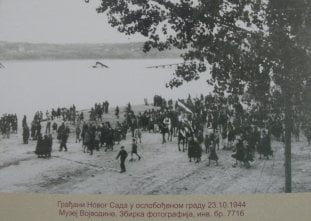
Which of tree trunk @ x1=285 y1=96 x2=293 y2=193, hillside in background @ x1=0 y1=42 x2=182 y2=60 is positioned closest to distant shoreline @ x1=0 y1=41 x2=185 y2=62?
hillside in background @ x1=0 y1=42 x2=182 y2=60

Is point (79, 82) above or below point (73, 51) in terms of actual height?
below

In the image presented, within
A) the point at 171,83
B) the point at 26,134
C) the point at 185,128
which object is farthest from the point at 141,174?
the point at 26,134

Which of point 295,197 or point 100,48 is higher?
point 100,48

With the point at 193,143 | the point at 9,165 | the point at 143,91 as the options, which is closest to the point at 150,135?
the point at 193,143

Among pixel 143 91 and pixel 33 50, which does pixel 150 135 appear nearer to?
pixel 143 91

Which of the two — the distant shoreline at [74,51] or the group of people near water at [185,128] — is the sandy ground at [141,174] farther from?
the distant shoreline at [74,51]

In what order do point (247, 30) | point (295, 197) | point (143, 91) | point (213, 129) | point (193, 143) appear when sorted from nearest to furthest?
point (295, 197) → point (247, 30) → point (143, 91) → point (193, 143) → point (213, 129)

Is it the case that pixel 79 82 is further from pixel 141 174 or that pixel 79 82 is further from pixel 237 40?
pixel 237 40

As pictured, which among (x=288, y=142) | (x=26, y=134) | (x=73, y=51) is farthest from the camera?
(x=26, y=134)
